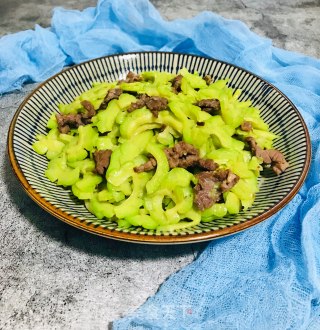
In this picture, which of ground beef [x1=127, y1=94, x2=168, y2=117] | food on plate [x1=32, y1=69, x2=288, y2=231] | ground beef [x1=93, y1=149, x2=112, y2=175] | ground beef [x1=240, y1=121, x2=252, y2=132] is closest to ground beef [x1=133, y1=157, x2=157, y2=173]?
food on plate [x1=32, y1=69, x2=288, y2=231]

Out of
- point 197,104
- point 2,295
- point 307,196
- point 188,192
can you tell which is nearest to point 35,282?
point 2,295

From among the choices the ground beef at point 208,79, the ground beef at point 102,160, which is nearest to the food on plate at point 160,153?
the ground beef at point 102,160

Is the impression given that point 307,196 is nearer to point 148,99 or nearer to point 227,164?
point 227,164

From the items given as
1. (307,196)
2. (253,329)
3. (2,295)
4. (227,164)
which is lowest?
(2,295)

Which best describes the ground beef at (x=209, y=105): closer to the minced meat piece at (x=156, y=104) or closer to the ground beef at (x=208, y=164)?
the minced meat piece at (x=156, y=104)

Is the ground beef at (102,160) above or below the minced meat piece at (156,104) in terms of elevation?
below

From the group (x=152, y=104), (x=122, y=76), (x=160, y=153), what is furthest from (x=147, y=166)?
(x=122, y=76)

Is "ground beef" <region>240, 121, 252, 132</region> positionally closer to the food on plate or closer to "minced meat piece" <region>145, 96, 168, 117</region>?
the food on plate
